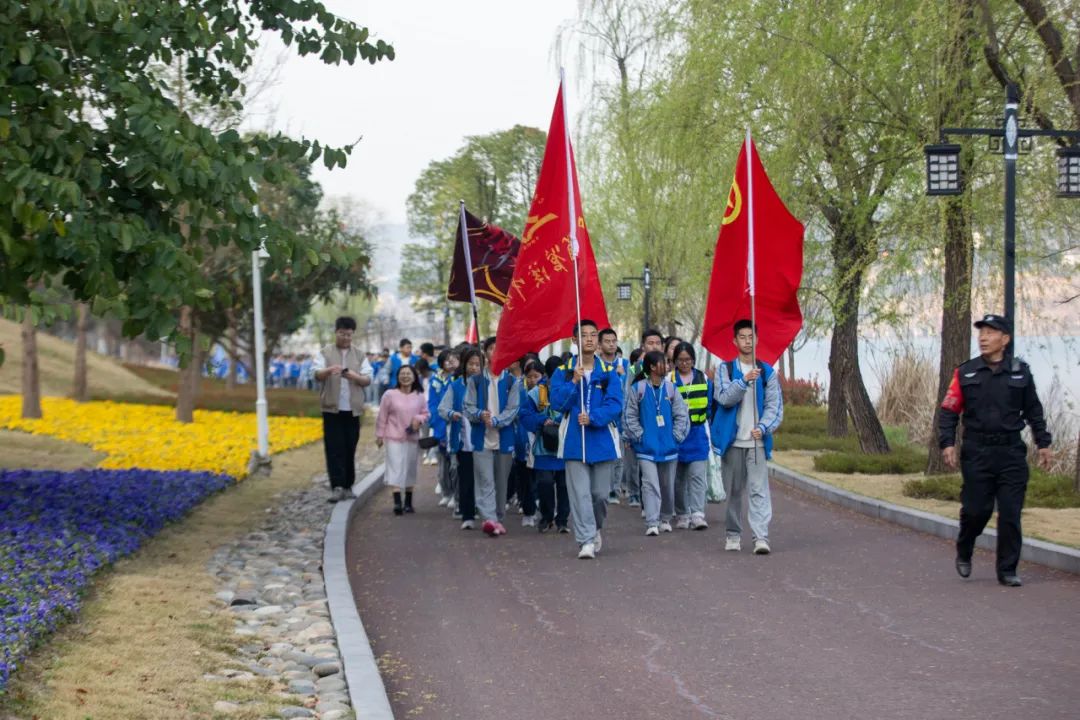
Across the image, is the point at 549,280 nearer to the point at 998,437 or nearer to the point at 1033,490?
the point at 998,437

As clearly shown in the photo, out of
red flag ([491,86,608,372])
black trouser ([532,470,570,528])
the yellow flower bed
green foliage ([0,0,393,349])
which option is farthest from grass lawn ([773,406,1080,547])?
the yellow flower bed

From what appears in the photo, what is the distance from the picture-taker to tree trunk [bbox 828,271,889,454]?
21.0m

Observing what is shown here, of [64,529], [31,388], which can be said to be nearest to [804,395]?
[31,388]

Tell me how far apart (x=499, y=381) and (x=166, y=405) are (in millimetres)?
23267

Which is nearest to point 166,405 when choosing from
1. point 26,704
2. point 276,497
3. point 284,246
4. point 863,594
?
point 276,497

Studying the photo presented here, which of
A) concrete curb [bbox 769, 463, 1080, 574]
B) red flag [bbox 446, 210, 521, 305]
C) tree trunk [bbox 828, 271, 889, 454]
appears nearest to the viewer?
concrete curb [bbox 769, 463, 1080, 574]

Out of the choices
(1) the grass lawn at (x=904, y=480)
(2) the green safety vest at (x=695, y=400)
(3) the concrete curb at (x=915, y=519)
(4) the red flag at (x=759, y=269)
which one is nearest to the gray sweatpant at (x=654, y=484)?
(2) the green safety vest at (x=695, y=400)

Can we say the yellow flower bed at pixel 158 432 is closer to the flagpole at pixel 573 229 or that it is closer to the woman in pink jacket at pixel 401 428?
the woman in pink jacket at pixel 401 428

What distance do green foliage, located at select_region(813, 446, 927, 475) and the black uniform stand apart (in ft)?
31.0

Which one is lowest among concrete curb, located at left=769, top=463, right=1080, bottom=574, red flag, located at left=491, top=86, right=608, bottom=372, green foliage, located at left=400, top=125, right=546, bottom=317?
concrete curb, located at left=769, top=463, right=1080, bottom=574

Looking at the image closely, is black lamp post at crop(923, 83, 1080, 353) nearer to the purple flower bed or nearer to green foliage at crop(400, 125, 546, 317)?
the purple flower bed

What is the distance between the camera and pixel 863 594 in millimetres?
10156

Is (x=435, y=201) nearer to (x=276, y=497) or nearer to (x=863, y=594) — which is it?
(x=276, y=497)

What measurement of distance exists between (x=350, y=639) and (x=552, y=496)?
5993mm
